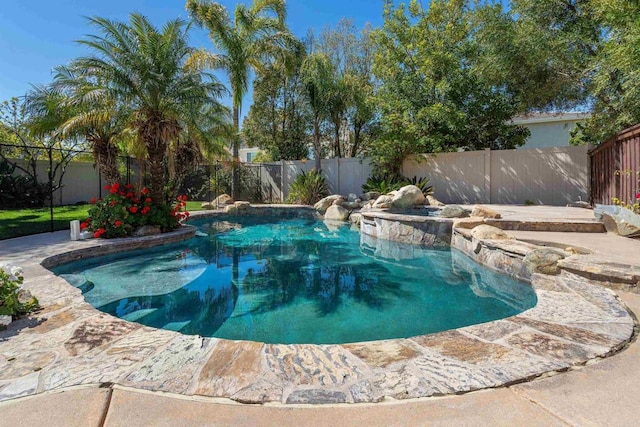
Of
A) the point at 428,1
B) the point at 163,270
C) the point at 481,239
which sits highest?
the point at 428,1

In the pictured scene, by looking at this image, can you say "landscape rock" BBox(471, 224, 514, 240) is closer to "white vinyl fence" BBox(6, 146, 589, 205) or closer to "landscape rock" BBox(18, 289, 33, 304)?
"landscape rock" BBox(18, 289, 33, 304)

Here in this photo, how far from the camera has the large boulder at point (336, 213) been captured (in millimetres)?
13068

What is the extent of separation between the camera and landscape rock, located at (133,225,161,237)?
8211mm

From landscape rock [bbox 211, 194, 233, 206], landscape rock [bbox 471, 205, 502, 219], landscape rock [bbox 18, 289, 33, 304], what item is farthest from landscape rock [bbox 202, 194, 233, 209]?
landscape rock [bbox 18, 289, 33, 304]

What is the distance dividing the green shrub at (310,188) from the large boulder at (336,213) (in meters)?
2.21

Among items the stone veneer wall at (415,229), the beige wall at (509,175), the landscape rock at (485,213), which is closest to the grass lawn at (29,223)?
the stone veneer wall at (415,229)

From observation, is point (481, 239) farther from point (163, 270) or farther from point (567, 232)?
point (163, 270)

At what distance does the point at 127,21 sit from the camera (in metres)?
8.34

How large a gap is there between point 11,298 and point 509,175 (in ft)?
44.2

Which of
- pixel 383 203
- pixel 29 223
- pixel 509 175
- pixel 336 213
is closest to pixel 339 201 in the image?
pixel 336 213

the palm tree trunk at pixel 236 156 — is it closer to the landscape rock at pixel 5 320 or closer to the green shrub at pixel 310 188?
the green shrub at pixel 310 188

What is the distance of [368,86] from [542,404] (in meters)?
16.4

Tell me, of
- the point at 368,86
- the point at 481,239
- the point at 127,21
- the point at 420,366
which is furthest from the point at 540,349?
the point at 368,86

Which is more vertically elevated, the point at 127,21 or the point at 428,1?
the point at 428,1
